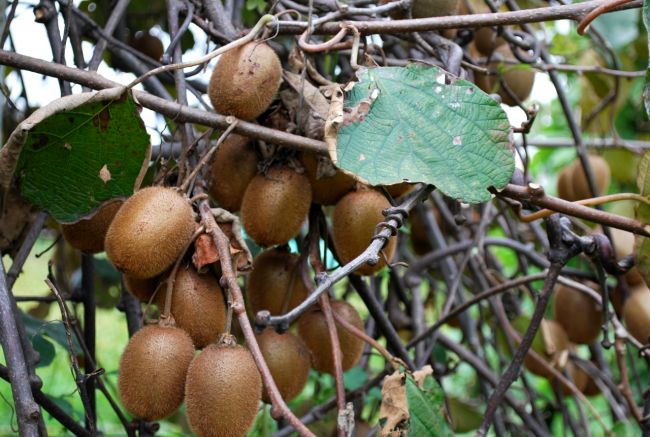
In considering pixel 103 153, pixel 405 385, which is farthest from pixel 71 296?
pixel 405 385

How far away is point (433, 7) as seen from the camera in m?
1.09

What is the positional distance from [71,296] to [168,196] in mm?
555

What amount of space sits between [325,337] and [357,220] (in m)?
0.13

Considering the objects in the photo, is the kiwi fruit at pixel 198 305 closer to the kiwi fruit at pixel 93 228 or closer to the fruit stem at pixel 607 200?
the kiwi fruit at pixel 93 228

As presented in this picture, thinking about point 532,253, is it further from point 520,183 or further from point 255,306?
point 255,306

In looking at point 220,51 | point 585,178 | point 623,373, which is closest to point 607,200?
point 623,373

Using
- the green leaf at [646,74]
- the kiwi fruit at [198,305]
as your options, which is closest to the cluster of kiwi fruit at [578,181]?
the green leaf at [646,74]

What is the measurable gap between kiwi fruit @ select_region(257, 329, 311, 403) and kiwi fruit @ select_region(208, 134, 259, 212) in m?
0.16

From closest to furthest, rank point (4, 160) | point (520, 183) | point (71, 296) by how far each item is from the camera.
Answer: point (4, 160) < point (520, 183) < point (71, 296)

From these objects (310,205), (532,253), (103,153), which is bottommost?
(532,253)

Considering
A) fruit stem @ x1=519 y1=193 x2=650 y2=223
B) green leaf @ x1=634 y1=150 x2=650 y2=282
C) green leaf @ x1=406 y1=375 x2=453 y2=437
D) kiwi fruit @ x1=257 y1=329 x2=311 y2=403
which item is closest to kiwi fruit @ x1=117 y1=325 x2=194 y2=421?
kiwi fruit @ x1=257 y1=329 x2=311 y2=403

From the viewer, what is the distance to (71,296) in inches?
48.9

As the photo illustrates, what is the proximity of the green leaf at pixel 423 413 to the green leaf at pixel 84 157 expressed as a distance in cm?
35

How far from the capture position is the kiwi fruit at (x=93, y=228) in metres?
0.85
